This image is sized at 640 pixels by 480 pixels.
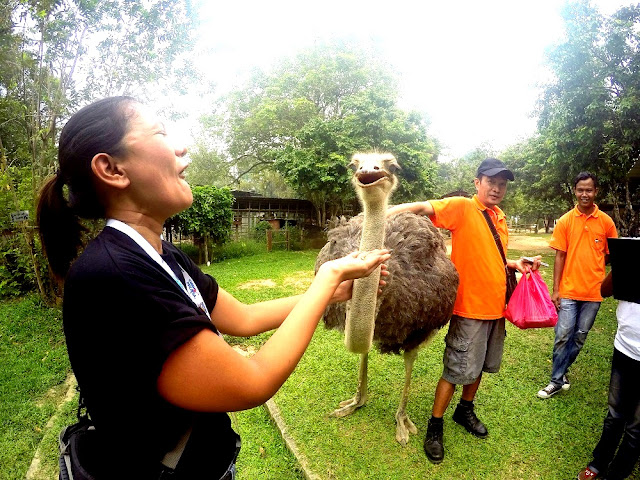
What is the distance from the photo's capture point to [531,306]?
2.95 meters

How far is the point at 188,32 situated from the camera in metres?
9.10

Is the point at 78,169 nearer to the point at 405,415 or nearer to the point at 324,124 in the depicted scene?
the point at 405,415

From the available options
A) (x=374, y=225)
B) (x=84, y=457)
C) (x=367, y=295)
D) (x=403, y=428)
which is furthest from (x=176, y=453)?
(x=403, y=428)

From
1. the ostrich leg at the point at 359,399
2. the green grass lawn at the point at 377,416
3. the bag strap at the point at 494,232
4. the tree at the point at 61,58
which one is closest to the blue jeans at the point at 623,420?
the green grass lawn at the point at 377,416

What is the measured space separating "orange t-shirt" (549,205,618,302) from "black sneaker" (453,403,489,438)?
5.25 ft

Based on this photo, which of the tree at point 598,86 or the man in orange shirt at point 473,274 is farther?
the tree at point 598,86

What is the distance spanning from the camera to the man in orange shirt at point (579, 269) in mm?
3898

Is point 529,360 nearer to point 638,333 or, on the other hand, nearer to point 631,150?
point 638,333

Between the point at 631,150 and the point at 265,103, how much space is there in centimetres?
1359

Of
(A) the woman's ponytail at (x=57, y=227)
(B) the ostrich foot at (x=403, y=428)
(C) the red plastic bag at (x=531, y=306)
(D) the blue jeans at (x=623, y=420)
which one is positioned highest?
(A) the woman's ponytail at (x=57, y=227)

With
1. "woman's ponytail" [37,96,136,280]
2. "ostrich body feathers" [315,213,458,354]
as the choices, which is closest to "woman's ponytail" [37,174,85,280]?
"woman's ponytail" [37,96,136,280]

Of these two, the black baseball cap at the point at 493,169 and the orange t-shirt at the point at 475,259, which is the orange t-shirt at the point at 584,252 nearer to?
the orange t-shirt at the point at 475,259

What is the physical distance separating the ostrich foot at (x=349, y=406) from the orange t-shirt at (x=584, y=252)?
92.6 inches

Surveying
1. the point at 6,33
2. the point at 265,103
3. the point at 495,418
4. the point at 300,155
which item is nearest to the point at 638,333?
the point at 495,418
